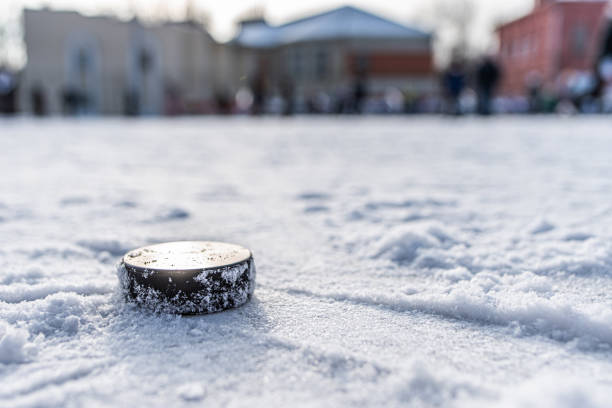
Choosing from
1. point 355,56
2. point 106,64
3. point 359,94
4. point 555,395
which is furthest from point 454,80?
point 106,64

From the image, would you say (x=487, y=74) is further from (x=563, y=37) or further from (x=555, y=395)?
(x=563, y=37)

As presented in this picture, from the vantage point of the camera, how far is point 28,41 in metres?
24.4

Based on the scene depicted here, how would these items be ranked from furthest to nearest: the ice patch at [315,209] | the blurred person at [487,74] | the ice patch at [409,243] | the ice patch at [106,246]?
the blurred person at [487,74] → the ice patch at [315,209] → the ice patch at [106,246] → the ice patch at [409,243]

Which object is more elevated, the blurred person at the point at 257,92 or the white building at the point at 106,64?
the white building at the point at 106,64

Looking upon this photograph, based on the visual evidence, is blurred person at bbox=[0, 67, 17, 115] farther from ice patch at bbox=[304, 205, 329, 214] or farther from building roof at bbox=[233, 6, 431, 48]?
ice patch at bbox=[304, 205, 329, 214]

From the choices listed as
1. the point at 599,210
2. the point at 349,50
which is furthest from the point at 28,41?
the point at 599,210

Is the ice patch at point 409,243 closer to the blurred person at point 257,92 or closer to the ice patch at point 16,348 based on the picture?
the ice patch at point 16,348

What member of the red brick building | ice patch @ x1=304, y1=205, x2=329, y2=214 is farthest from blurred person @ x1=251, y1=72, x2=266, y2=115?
ice patch @ x1=304, y1=205, x2=329, y2=214

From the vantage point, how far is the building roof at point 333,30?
27.1 m

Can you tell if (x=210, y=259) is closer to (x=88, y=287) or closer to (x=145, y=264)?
(x=145, y=264)

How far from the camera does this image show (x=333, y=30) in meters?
27.8

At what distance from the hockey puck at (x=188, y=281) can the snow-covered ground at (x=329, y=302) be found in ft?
0.13

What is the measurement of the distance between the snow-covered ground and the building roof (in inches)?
1006

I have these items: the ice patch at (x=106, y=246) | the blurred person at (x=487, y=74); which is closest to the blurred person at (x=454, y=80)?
the blurred person at (x=487, y=74)
